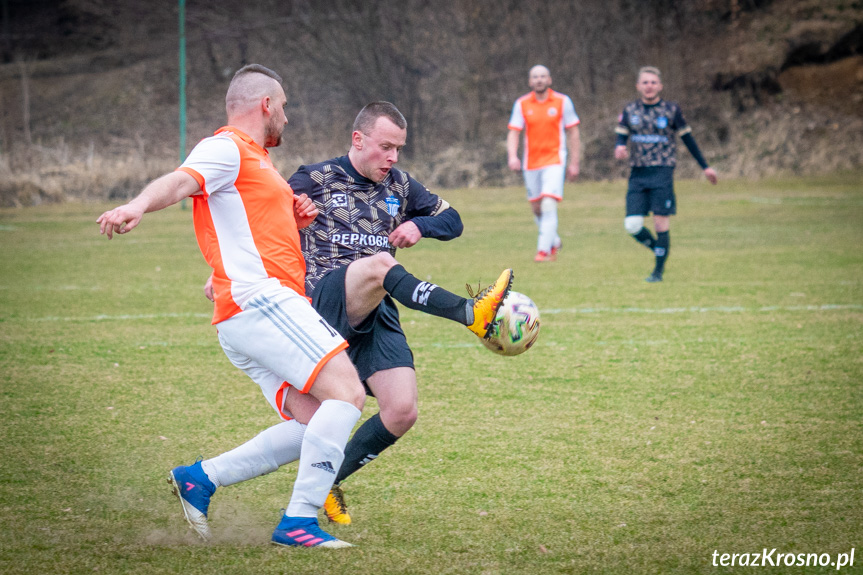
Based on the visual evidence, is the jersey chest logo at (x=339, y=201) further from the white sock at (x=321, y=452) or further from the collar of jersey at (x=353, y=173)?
the white sock at (x=321, y=452)

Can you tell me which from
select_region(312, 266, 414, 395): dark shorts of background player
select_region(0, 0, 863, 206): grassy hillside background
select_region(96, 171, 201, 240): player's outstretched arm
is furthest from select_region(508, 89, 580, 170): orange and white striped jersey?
select_region(0, 0, 863, 206): grassy hillside background

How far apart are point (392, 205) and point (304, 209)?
518 millimetres

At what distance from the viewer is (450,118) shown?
→ 30438 mm

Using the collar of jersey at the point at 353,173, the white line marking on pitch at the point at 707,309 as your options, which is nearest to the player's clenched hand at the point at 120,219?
the collar of jersey at the point at 353,173

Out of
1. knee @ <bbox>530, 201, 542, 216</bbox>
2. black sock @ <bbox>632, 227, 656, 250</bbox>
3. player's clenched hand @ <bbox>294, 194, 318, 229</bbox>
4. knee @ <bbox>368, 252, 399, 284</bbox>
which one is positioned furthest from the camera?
knee @ <bbox>530, 201, 542, 216</bbox>

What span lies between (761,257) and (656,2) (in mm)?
21490

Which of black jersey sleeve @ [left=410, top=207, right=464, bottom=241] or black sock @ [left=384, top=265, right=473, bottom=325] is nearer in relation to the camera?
black sock @ [left=384, top=265, right=473, bottom=325]

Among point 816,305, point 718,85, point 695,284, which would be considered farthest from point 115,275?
point 718,85

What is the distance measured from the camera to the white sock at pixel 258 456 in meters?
3.59

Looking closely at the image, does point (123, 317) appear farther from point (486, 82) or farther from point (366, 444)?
point (486, 82)

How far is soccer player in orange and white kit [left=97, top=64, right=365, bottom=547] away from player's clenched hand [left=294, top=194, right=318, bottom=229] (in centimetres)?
10

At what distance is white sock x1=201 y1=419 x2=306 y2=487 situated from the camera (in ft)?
11.8

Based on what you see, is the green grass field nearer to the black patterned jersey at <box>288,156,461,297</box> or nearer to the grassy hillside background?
the black patterned jersey at <box>288,156,461,297</box>

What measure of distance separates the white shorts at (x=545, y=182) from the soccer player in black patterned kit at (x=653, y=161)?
1.65 metres
